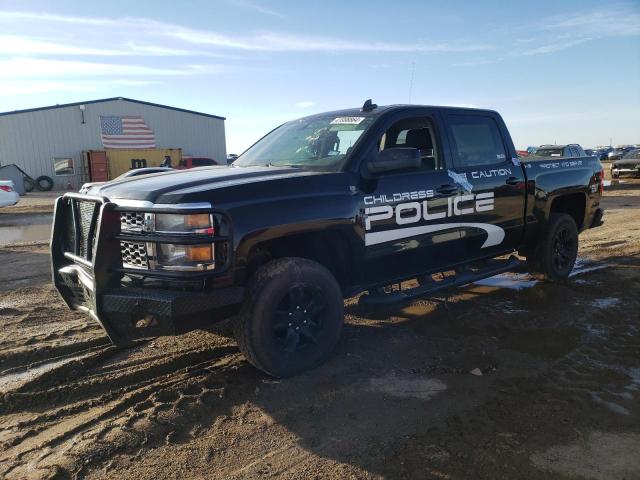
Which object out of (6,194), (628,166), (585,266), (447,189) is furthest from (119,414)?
(628,166)

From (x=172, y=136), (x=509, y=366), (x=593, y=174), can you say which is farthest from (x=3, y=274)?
(x=172, y=136)

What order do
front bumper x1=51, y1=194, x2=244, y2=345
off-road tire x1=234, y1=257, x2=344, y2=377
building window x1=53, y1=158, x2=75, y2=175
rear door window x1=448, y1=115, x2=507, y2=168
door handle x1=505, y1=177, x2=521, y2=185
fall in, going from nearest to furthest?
1. front bumper x1=51, y1=194, x2=244, y2=345
2. off-road tire x1=234, y1=257, x2=344, y2=377
3. rear door window x1=448, y1=115, x2=507, y2=168
4. door handle x1=505, y1=177, x2=521, y2=185
5. building window x1=53, y1=158, x2=75, y2=175

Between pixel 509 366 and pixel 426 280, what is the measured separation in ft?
3.77

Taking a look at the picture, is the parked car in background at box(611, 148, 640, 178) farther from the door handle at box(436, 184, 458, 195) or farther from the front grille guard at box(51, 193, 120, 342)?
the front grille guard at box(51, 193, 120, 342)

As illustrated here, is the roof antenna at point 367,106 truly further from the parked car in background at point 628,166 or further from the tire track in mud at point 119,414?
the parked car in background at point 628,166

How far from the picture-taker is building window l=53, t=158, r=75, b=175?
3012cm

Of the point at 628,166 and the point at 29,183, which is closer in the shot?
the point at 628,166

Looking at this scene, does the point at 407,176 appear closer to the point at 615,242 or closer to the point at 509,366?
the point at 509,366

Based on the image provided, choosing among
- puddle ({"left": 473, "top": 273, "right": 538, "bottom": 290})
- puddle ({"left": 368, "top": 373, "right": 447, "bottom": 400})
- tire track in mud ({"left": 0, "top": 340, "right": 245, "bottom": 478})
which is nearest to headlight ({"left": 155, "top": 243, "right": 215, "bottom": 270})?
tire track in mud ({"left": 0, "top": 340, "right": 245, "bottom": 478})

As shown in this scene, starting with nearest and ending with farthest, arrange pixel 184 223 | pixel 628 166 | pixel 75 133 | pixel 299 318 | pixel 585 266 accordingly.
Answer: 1. pixel 184 223
2. pixel 299 318
3. pixel 585 266
4. pixel 628 166
5. pixel 75 133

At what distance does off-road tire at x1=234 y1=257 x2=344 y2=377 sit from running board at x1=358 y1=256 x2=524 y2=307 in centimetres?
48

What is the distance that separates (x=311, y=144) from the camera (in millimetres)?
4379

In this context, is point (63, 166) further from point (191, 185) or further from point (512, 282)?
point (191, 185)

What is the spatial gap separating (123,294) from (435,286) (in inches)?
105
